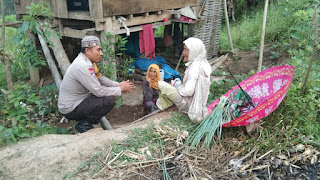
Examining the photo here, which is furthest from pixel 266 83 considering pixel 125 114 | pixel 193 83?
pixel 125 114

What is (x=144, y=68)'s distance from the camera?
800 cm

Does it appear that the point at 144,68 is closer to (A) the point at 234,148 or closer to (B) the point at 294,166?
(A) the point at 234,148

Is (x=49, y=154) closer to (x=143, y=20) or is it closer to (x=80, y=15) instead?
(x=80, y=15)

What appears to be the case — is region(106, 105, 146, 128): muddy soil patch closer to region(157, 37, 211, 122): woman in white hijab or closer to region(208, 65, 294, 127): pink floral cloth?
region(157, 37, 211, 122): woman in white hijab

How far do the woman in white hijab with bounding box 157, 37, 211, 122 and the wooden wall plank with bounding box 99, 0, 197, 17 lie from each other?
8.04 feet

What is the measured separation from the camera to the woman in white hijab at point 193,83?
373cm

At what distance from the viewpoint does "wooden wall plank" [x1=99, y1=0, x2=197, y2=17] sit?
17.9 feet

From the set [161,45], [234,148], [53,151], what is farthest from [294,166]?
[161,45]

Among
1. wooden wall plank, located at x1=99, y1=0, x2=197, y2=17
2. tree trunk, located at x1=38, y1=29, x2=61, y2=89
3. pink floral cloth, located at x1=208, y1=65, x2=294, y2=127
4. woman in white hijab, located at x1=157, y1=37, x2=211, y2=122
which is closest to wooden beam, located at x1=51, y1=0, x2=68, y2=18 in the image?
tree trunk, located at x1=38, y1=29, x2=61, y2=89

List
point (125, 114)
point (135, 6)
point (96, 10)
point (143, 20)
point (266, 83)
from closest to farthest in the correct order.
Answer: point (266, 83), point (96, 10), point (125, 114), point (135, 6), point (143, 20)

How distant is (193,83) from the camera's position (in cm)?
375

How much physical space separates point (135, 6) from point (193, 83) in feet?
10.9

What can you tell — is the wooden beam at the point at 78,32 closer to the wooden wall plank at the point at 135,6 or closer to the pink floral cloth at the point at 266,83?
the wooden wall plank at the point at 135,6

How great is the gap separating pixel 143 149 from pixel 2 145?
1.77 m
